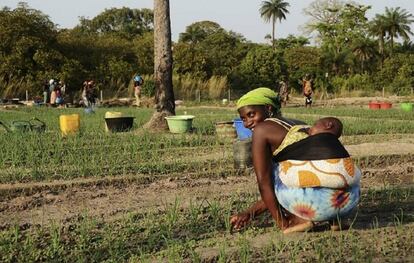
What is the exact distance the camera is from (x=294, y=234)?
12.3ft

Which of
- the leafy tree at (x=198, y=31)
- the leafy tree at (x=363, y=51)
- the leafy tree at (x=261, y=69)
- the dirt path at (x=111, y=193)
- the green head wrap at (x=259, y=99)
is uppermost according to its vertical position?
the leafy tree at (x=198, y=31)

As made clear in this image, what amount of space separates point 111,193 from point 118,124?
215 inches

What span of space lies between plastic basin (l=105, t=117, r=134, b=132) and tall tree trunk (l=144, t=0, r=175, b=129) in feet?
1.20

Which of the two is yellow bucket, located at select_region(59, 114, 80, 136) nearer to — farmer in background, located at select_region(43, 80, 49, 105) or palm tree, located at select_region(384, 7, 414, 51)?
farmer in background, located at select_region(43, 80, 49, 105)

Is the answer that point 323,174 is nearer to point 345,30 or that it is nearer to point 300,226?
point 300,226

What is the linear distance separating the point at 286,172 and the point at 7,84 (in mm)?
26433

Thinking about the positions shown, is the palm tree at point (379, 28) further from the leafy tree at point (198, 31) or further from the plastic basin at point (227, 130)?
the plastic basin at point (227, 130)

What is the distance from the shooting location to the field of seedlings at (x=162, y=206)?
3.48 metres

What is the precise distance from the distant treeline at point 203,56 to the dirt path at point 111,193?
76.0ft

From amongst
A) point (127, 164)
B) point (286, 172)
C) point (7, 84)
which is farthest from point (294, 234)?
point (7, 84)

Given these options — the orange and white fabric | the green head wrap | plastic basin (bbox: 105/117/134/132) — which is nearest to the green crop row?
the orange and white fabric

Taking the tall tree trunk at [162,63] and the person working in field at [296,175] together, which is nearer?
the person working in field at [296,175]

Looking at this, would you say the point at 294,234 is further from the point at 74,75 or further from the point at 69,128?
the point at 74,75

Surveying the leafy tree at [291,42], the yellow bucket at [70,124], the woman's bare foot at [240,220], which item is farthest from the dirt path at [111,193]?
the leafy tree at [291,42]
